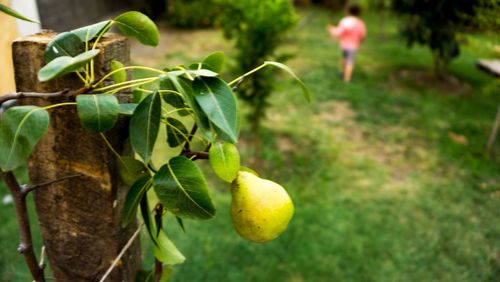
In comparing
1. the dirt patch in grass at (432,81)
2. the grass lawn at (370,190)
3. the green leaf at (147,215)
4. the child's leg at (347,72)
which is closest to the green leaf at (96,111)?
the green leaf at (147,215)

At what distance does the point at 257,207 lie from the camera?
0.94 m

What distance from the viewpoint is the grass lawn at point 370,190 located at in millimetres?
2549

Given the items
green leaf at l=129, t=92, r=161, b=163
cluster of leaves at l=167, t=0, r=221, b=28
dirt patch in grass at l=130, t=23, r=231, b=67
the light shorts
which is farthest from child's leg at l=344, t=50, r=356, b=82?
green leaf at l=129, t=92, r=161, b=163

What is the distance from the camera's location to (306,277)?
97.0 inches

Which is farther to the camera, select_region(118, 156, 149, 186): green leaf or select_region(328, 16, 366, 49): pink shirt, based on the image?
select_region(328, 16, 366, 49): pink shirt

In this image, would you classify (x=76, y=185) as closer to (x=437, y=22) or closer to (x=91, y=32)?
(x=91, y=32)

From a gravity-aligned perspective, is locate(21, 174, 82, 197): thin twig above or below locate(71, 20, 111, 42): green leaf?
below

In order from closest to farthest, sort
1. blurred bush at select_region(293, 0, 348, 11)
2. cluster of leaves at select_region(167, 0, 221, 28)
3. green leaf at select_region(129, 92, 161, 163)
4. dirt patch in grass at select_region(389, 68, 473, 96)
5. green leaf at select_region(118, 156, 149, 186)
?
green leaf at select_region(129, 92, 161, 163), green leaf at select_region(118, 156, 149, 186), dirt patch in grass at select_region(389, 68, 473, 96), cluster of leaves at select_region(167, 0, 221, 28), blurred bush at select_region(293, 0, 348, 11)

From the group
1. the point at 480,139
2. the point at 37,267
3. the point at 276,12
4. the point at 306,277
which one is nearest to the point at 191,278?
the point at 306,277

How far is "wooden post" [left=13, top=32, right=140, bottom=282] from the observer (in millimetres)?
857

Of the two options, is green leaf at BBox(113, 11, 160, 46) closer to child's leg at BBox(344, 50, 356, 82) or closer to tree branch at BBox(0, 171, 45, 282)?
tree branch at BBox(0, 171, 45, 282)

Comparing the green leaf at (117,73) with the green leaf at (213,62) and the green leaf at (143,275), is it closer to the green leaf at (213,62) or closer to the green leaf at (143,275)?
the green leaf at (213,62)

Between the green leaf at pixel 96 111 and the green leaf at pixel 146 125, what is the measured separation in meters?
0.05

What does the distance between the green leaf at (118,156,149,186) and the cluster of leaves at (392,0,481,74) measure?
4743 millimetres
